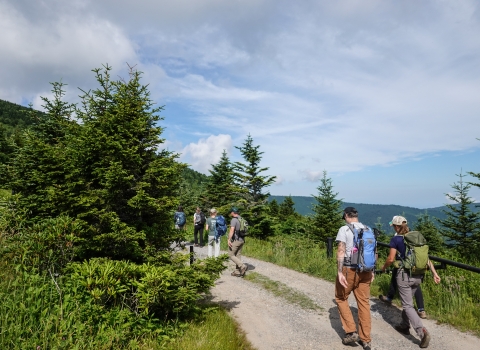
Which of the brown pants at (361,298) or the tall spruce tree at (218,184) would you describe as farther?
the tall spruce tree at (218,184)

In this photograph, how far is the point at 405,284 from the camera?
205 inches

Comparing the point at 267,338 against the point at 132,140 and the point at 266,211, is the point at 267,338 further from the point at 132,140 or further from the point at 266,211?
the point at 266,211

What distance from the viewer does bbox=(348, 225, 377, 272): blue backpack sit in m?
4.65

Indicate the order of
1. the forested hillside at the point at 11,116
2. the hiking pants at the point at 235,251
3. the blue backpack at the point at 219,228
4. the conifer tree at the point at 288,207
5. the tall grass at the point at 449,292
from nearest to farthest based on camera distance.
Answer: the tall grass at the point at 449,292 → the hiking pants at the point at 235,251 → the blue backpack at the point at 219,228 → the conifer tree at the point at 288,207 → the forested hillside at the point at 11,116

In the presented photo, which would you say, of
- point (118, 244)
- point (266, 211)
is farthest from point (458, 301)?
point (266, 211)

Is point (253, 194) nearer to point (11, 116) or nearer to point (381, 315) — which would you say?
point (381, 315)

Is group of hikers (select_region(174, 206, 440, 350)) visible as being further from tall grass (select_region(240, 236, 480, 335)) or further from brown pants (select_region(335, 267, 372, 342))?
tall grass (select_region(240, 236, 480, 335))

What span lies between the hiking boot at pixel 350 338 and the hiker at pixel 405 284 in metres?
1.02

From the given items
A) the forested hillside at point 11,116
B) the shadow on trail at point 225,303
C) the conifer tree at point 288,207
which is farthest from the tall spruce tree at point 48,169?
the forested hillside at point 11,116

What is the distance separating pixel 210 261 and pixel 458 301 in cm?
531

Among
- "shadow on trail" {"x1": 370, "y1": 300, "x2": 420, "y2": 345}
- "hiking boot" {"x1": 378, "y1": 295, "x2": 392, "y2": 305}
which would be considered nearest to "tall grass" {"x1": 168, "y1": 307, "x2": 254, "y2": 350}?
"shadow on trail" {"x1": 370, "y1": 300, "x2": 420, "y2": 345}

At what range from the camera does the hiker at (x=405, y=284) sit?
192 inches

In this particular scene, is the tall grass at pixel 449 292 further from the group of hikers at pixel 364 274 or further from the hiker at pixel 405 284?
the group of hikers at pixel 364 274

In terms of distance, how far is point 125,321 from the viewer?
4367 mm
